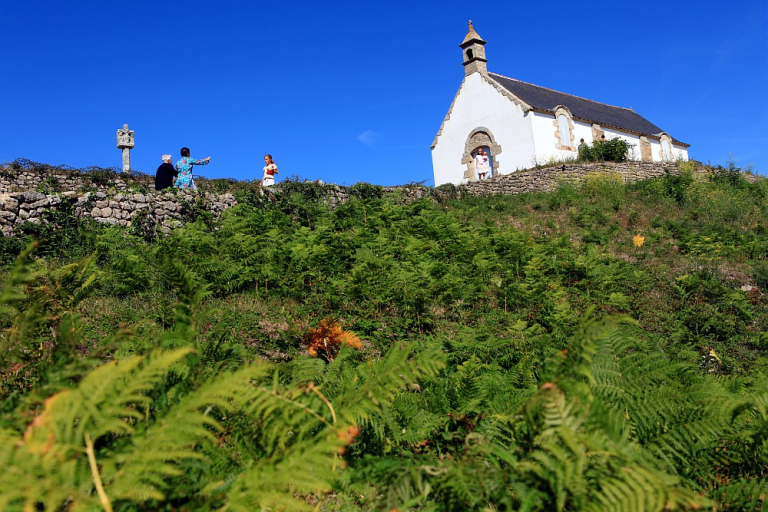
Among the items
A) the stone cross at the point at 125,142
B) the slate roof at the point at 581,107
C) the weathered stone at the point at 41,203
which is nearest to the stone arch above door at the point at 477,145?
the slate roof at the point at 581,107

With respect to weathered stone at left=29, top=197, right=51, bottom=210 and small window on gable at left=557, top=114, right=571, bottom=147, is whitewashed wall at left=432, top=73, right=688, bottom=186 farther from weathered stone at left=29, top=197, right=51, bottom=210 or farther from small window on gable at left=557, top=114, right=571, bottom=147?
weathered stone at left=29, top=197, right=51, bottom=210

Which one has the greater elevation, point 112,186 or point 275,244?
point 112,186

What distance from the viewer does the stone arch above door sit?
83.7 ft

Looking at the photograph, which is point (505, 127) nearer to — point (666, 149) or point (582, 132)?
point (582, 132)

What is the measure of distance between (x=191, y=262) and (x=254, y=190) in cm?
512

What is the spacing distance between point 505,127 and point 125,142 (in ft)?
55.6

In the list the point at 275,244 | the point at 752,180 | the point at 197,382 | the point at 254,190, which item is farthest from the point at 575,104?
the point at 197,382

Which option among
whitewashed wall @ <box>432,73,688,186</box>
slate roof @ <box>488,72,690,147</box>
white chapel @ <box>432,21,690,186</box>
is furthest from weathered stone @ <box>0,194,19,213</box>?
slate roof @ <box>488,72,690,147</box>

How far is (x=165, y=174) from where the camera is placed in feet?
39.0

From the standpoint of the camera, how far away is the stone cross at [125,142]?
17219 mm

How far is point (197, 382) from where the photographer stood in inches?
80.1

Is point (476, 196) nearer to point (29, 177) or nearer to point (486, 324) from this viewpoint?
point (486, 324)

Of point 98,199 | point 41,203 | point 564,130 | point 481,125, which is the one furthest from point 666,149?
point 41,203

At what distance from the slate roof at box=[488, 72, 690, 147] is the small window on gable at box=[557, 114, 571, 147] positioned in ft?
2.30
